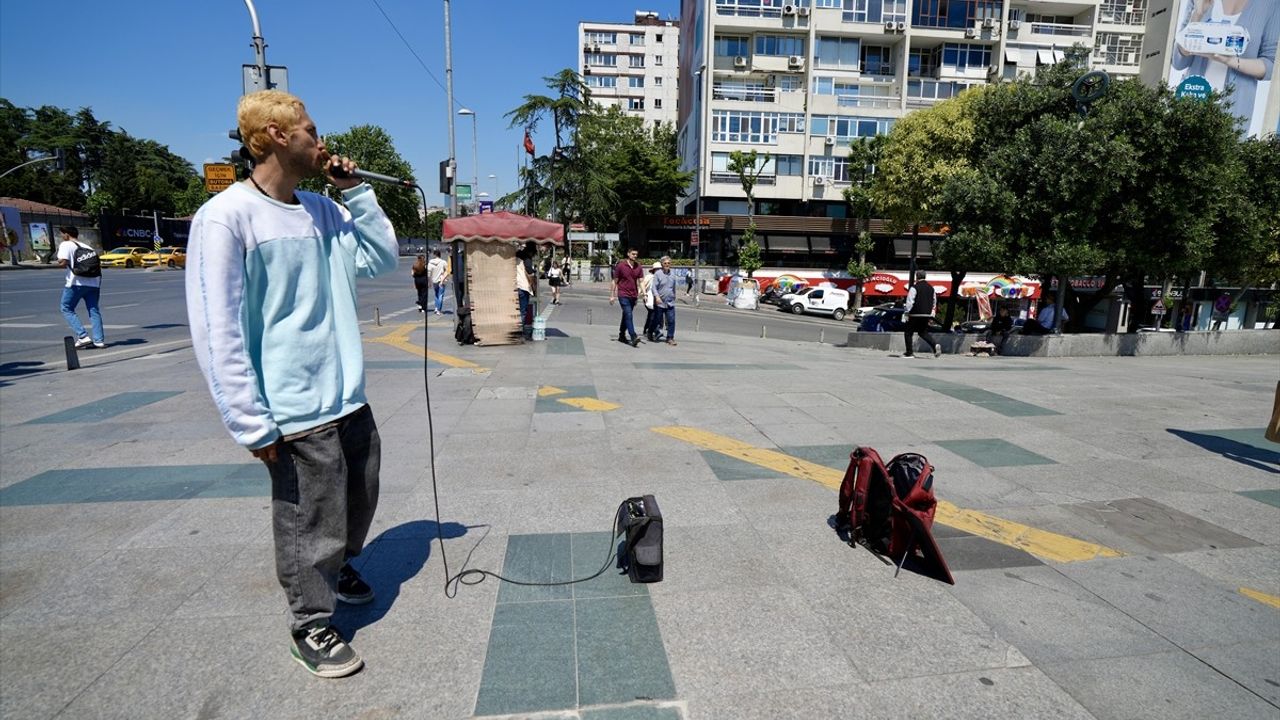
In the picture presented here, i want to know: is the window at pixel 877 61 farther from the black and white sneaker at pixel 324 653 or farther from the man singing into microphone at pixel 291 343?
the black and white sneaker at pixel 324 653

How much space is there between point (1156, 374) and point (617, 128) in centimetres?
5323

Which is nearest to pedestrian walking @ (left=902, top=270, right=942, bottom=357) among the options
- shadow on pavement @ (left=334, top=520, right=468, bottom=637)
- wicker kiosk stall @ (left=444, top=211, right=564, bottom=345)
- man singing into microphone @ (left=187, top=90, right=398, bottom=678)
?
wicker kiosk stall @ (left=444, top=211, right=564, bottom=345)

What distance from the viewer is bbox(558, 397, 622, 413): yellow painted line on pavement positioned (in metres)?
7.03

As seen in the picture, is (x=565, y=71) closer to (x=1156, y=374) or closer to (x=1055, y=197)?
(x=1055, y=197)

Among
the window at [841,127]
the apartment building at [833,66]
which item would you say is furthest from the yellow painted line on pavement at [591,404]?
the window at [841,127]

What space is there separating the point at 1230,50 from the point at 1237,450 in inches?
1987

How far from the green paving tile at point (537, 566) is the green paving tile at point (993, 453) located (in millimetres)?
3852

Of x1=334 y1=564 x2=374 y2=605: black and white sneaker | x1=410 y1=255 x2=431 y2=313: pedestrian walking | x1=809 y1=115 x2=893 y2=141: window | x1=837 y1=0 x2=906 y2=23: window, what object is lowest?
x1=334 y1=564 x2=374 y2=605: black and white sneaker

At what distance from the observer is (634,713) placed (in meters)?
2.34

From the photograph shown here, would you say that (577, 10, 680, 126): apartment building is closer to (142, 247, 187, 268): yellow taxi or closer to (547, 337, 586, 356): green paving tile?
(142, 247, 187, 268): yellow taxi

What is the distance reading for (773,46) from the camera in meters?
43.2

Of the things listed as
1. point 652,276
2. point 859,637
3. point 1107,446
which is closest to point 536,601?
point 859,637

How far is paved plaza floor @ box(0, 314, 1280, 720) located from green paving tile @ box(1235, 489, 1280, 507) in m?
0.03

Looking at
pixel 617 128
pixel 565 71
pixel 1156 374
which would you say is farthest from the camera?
pixel 617 128
